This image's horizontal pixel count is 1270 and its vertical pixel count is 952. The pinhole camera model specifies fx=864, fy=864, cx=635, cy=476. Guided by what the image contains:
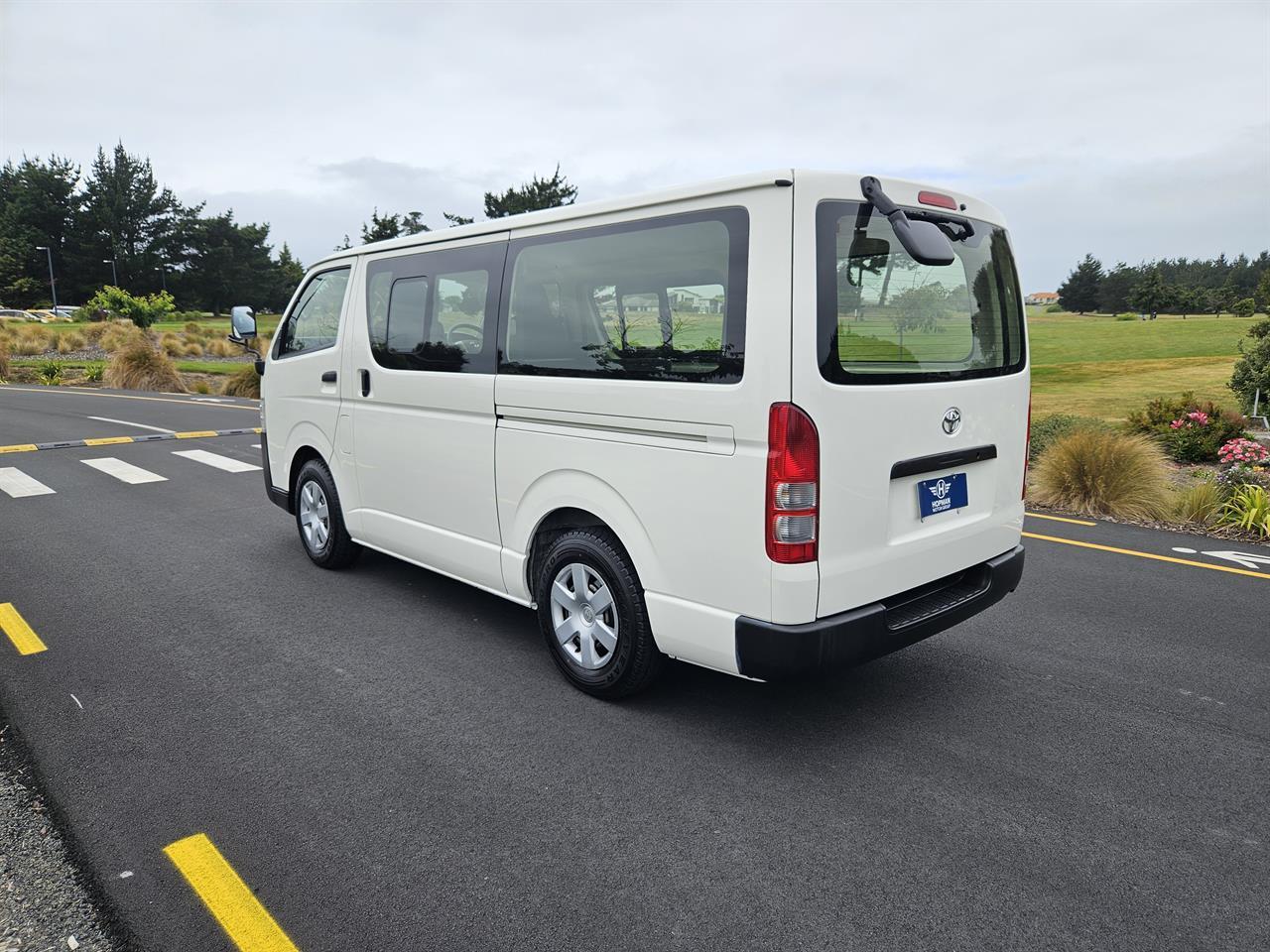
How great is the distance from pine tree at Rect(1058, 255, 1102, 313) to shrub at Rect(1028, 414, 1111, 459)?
95563 millimetres

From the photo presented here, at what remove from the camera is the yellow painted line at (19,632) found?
175 inches

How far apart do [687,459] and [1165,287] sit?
92.3m

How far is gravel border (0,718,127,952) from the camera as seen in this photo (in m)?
2.35

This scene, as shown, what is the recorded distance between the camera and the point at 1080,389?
2631cm

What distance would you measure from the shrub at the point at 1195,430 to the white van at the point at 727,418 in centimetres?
907

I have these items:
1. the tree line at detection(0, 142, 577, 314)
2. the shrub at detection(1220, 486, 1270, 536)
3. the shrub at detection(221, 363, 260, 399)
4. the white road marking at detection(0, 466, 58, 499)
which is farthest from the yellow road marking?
the tree line at detection(0, 142, 577, 314)

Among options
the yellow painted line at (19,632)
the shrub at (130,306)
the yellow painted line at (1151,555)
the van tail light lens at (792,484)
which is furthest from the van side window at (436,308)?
the shrub at (130,306)

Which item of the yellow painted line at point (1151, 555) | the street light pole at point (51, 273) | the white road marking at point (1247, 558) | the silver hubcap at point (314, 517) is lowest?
the white road marking at point (1247, 558)

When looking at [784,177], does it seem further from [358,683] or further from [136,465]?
[136,465]

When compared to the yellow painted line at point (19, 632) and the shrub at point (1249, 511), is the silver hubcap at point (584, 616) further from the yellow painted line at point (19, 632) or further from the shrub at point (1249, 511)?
the shrub at point (1249, 511)

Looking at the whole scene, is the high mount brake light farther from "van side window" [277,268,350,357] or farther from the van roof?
"van side window" [277,268,350,357]

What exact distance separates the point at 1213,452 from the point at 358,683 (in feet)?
37.5

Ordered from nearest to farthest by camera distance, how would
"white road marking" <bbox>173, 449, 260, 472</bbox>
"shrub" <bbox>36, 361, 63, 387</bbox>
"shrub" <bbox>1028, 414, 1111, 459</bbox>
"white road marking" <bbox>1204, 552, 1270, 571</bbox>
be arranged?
1. "white road marking" <bbox>1204, 552, 1270, 571</bbox>
2. "shrub" <bbox>1028, 414, 1111, 459</bbox>
3. "white road marking" <bbox>173, 449, 260, 472</bbox>
4. "shrub" <bbox>36, 361, 63, 387</bbox>

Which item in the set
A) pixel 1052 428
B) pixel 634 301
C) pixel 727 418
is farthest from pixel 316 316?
pixel 1052 428
